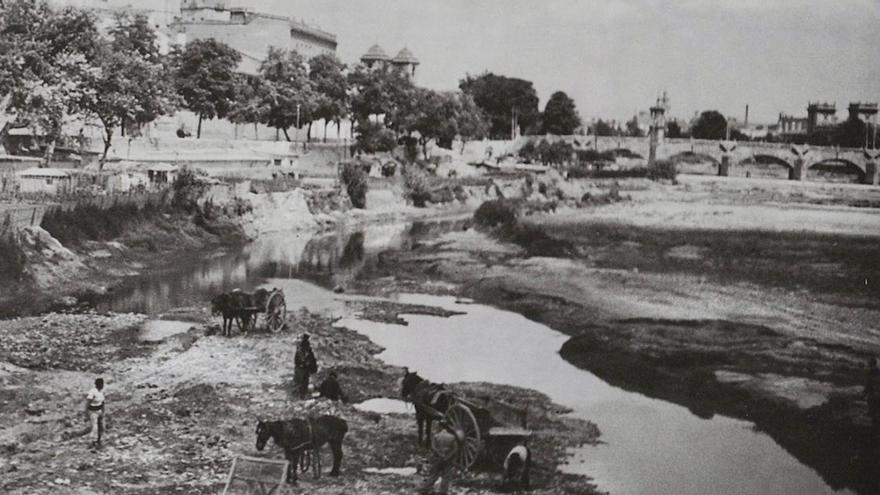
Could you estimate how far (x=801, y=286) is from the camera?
36375mm

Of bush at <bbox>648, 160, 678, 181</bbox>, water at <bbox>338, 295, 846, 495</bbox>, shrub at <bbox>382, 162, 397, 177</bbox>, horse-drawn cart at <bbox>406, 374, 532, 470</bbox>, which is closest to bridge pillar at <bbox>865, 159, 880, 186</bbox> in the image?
water at <bbox>338, 295, 846, 495</bbox>

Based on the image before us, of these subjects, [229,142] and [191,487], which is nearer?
[191,487]

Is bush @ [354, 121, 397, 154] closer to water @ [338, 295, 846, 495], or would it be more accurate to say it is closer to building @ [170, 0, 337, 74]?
building @ [170, 0, 337, 74]

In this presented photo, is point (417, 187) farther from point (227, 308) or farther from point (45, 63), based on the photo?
point (227, 308)

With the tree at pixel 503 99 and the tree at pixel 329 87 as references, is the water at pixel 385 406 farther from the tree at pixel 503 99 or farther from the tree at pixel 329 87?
the tree at pixel 503 99

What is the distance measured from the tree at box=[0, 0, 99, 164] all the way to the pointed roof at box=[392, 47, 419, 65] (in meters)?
69.2

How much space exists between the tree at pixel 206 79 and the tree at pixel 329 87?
30.6 feet

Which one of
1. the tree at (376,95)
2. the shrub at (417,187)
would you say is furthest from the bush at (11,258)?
the tree at (376,95)

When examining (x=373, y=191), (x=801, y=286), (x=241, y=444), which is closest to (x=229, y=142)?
(x=373, y=191)

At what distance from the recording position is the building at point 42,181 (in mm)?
45219

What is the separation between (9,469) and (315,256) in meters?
33.0

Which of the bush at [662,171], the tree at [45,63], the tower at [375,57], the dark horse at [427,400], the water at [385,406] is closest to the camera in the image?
the dark horse at [427,400]

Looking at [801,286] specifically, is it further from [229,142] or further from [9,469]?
[229,142]

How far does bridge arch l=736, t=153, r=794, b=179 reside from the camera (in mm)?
98938
